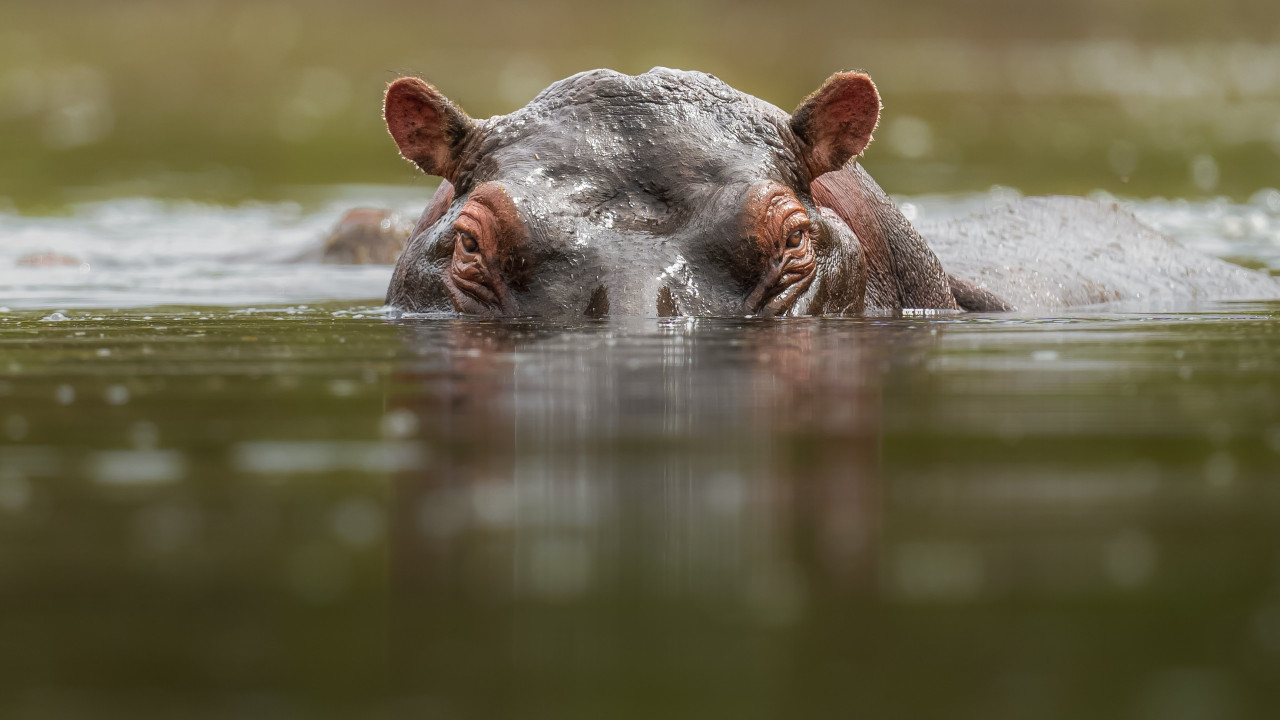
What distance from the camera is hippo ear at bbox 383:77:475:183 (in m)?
7.54

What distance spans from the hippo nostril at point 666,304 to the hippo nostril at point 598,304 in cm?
21

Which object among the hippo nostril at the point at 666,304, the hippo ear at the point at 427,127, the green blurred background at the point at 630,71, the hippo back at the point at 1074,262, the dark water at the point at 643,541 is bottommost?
the dark water at the point at 643,541

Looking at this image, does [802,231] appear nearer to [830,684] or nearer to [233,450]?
[233,450]

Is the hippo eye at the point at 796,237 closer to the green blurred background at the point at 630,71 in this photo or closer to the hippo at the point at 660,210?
the hippo at the point at 660,210

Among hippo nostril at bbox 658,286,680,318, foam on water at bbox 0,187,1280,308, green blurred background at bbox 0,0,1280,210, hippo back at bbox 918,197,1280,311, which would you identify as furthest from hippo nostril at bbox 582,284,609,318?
foam on water at bbox 0,187,1280,308

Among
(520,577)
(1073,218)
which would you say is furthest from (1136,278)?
(520,577)

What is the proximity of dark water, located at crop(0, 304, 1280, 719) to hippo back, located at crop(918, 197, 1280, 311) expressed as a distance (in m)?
3.81

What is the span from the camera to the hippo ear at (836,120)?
24.6 ft

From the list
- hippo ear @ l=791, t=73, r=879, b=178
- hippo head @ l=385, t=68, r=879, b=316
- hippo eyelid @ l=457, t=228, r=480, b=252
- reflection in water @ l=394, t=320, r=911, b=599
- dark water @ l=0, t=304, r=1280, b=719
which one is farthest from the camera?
hippo ear @ l=791, t=73, r=879, b=178

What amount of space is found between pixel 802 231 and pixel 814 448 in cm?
358

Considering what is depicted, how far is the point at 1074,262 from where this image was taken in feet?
32.1

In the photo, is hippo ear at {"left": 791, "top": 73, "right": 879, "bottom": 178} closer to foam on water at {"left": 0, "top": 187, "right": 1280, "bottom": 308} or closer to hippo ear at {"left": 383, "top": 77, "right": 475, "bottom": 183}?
hippo ear at {"left": 383, "top": 77, "right": 475, "bottom": 183}

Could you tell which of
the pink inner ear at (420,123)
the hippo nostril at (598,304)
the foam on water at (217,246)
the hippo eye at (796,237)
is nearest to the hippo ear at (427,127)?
the pink inner ear at (420,123)

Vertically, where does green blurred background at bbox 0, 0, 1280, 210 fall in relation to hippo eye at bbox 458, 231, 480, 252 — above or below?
above
